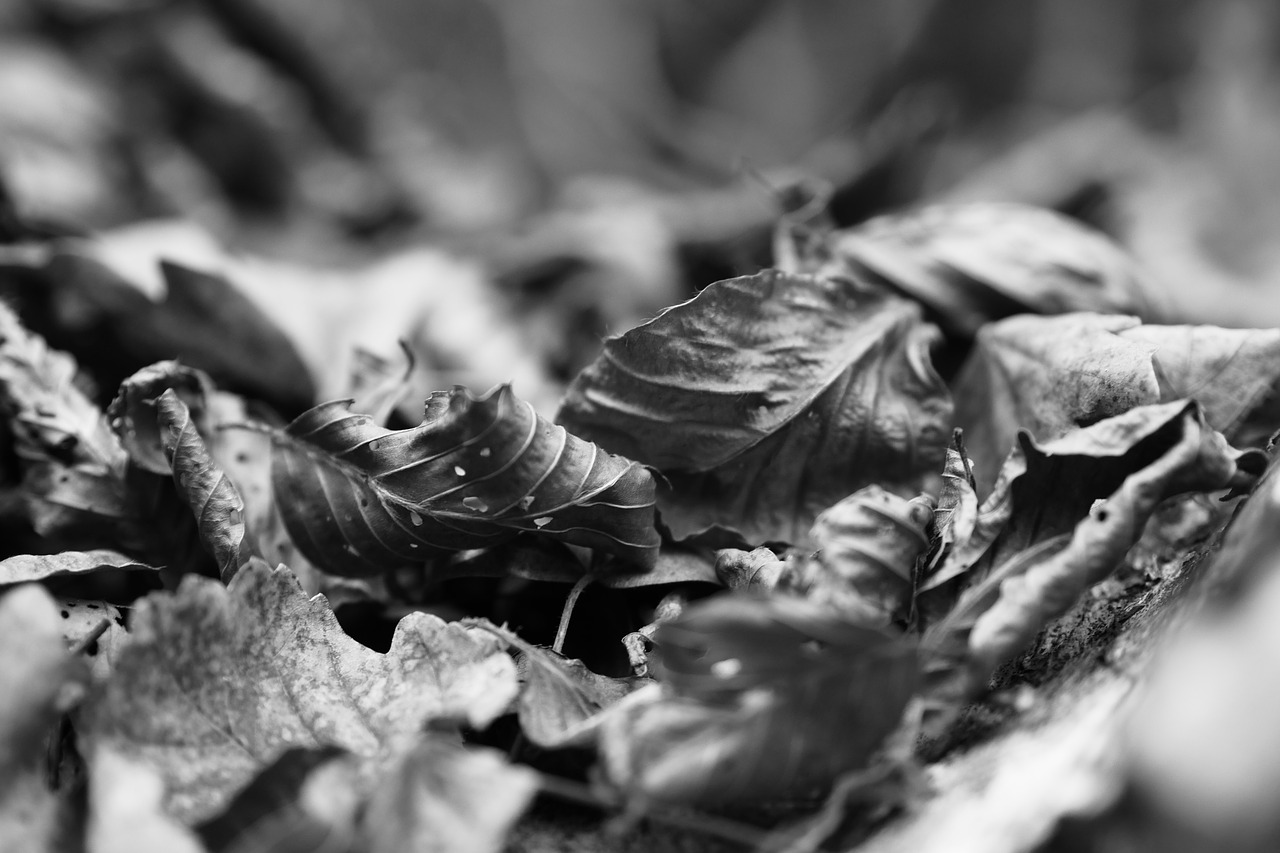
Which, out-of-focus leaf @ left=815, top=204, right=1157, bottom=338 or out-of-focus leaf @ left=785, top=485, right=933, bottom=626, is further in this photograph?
out-of-focus leaf @ left=815, top=204, right=1157, bottom=338

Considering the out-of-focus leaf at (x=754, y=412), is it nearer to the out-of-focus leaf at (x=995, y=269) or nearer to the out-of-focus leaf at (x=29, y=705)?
the out-of-focus leaf at (x=995, y=269)

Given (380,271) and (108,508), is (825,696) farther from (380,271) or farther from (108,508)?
(380,271)

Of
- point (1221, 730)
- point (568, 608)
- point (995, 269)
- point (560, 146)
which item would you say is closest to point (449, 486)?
point (568, 608)

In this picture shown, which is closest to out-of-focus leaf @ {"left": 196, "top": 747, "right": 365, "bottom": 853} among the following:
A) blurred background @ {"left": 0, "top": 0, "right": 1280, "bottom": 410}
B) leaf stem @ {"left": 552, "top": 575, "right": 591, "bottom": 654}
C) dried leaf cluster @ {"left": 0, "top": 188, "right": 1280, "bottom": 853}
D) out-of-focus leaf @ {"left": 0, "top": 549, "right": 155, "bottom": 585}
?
dried leaf cluster @ {"left": 0, "top": 188, "right": 1280, "bottom": 853}

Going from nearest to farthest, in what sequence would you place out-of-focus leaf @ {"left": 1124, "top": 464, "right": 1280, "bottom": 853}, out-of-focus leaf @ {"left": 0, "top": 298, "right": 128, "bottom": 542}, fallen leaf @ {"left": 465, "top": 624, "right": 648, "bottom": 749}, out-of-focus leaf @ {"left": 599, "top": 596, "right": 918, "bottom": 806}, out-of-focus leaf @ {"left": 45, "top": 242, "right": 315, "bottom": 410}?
out-of-focus leaf @ {"left": 1124, "top": 464, "right": 1280, "bottom": 853} → out-of-focus leaf @ {"left": 599, "top": 596, "right": 918, "bottom": 806} → fallen leaf @ {"left": 465, "top": 624, "right": 648, "bottom": 749} → out-of-focus leaf @ {"left": 0, "top": 298, "right": 128, "bottom": 542} → out-of-focus leaf @ {"left": 45, "top": 242, "right": 315, "bottom": 410}

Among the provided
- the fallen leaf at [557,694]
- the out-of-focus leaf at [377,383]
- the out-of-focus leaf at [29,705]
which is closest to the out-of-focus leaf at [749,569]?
the fallen leaf at [557,694]

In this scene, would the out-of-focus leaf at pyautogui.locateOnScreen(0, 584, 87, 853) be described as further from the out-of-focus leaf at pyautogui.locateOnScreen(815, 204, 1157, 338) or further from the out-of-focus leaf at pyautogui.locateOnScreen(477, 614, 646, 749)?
the out-of-focus leaf at pyautogui.locateOnScreen(815, 204, 1157, 338)
